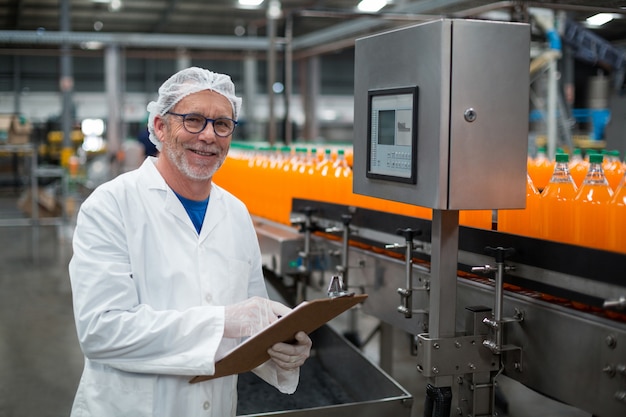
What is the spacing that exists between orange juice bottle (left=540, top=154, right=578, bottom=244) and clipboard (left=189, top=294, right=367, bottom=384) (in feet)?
1.66

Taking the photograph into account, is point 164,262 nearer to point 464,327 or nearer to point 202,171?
point 202,171

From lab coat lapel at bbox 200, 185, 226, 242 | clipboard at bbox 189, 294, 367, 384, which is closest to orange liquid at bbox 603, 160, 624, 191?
clipboard at bbox 189, 294, 367, 384

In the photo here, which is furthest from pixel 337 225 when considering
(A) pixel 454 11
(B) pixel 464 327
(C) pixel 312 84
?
(C) pixel 312 84

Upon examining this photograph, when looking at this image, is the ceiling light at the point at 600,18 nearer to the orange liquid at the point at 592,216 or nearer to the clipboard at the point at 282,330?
the orange liquid at the point at 592,216

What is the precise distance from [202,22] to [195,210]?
57.5ft

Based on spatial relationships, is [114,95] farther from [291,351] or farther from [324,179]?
[291,351]

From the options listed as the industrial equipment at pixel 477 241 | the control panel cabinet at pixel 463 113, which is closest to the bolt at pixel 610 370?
the industrial equipment at pixel 477 241

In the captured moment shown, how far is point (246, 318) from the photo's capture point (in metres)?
1.55

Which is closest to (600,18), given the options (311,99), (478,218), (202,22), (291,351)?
(478,218)

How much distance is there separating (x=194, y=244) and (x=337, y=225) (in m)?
0.85

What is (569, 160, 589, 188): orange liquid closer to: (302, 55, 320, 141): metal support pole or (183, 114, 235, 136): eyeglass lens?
(183, 114, 235, 136): eyeglass lens

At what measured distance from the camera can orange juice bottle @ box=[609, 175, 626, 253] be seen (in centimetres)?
139

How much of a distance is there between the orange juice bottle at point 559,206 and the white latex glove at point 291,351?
62cm

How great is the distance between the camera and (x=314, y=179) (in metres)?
2.96
